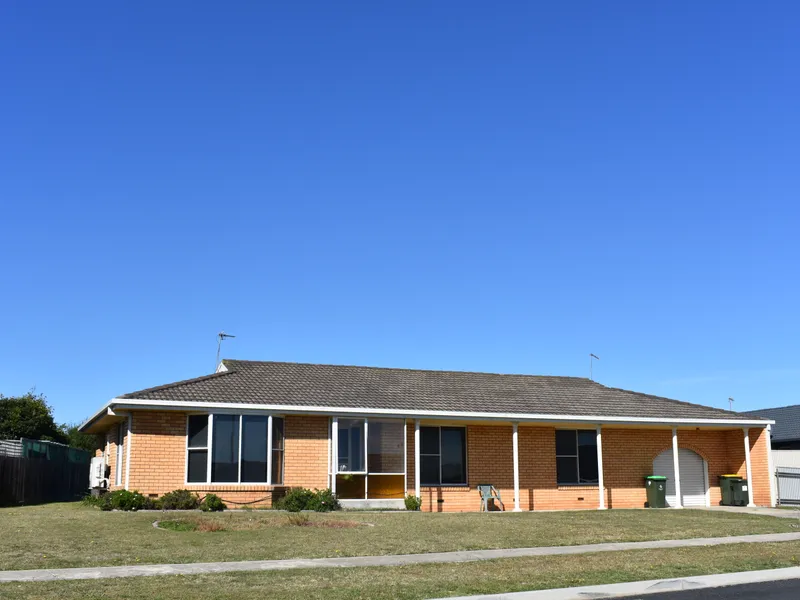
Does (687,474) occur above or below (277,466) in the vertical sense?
below

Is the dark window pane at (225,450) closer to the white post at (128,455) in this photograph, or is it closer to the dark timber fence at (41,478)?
the white post at (128,455)

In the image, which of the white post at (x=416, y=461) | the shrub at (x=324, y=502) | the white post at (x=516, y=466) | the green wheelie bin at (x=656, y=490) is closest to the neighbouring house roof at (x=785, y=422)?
the green wheelie bin at (x=656, y=490)

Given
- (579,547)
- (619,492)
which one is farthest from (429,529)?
(619,492)

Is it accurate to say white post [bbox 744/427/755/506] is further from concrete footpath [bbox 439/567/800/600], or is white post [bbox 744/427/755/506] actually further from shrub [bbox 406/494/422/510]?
concrete footpath [bbox 439/567/800/600]

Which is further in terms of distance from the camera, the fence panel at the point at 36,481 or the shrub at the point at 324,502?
the fence panel at the point at 36,481

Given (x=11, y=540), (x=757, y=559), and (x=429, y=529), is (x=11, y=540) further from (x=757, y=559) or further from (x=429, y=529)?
(x=757, y=559)

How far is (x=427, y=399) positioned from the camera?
25.4 metres

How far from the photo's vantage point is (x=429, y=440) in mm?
25328

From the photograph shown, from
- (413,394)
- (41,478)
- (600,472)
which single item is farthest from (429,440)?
(41,478)

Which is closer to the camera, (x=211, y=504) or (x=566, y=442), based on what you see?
(x=211, y=504)

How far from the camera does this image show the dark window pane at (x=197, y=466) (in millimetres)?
22188

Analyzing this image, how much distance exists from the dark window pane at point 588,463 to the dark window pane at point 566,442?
0.87 feet

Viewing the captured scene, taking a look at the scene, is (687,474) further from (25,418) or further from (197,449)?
(25,418)

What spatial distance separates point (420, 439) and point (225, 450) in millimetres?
5760
